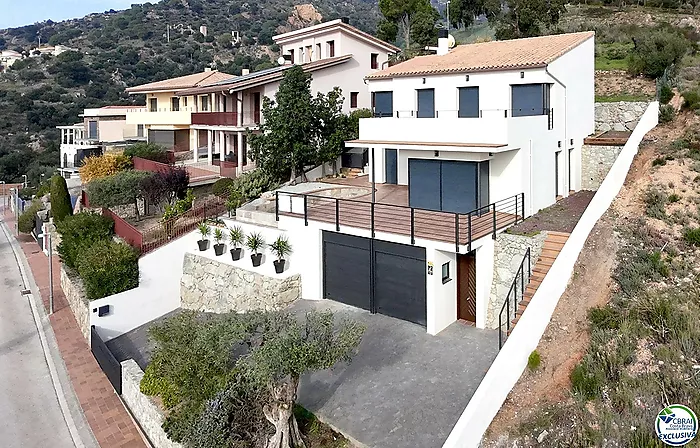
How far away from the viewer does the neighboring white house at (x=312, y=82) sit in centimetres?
3107

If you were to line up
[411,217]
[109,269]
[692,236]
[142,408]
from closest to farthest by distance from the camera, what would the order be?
[142,408]
[692,236]
[411,217]
[109,269]

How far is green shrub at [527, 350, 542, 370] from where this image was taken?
1185 cm

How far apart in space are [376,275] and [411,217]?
2.53m

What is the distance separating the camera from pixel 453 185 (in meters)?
18.5

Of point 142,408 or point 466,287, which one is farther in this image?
point 466,287

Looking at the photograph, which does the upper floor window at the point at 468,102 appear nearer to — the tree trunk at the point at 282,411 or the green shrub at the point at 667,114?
the green shrub at the point at 667,114

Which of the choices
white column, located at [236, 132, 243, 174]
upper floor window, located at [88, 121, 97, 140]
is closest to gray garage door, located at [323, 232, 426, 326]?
white column, located at [236, 132, 243, 174]

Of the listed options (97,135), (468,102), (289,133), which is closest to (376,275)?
(468,102)

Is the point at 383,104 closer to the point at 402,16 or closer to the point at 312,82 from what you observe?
the point at 312,82

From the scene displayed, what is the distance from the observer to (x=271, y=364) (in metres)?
10.5

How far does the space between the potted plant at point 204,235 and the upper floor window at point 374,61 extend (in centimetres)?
1827

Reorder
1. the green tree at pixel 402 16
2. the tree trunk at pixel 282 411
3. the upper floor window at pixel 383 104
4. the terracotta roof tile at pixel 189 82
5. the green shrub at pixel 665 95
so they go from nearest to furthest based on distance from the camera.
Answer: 1. the tree trunk at pixel 282 411
2. the green shrub at pixel 665 95
3. the upper floor window at pixel 383 104
4. the terracotta roof tile at pixel 189 82
5. the green tree at pixel 402 16

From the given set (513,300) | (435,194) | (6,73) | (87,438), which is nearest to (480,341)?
(513,300)

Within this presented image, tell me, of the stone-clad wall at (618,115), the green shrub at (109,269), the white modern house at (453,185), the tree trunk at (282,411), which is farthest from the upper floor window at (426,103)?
the tree trunk at (282,411)
